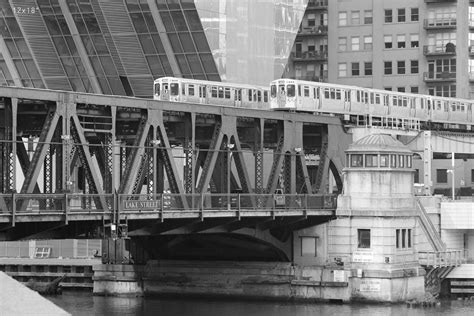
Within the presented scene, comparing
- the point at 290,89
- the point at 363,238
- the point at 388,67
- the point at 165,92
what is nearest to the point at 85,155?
the point at 363,238

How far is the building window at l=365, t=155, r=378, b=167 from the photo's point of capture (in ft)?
347

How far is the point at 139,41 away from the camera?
136000 mm

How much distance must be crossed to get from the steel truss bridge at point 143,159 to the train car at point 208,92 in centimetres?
496

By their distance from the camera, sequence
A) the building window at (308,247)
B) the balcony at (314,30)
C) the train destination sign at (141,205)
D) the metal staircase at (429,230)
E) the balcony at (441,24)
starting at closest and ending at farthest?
the train destination sign at (141,205)
the building window at (308,247)
the metal staircase at (429,230)
the balcony at (441,24)
the balcony at (314,30)

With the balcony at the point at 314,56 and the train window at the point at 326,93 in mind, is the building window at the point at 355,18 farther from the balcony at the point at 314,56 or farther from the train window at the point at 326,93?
the train window at the point at 326,93

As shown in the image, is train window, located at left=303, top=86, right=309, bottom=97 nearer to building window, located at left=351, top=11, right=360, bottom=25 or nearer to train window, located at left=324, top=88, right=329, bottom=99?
train window, located at left=324, top=88, right=329, bottom=99

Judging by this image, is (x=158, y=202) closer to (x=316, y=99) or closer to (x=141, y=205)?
(x=141, y=205)

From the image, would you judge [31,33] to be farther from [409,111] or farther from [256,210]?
[256,210]

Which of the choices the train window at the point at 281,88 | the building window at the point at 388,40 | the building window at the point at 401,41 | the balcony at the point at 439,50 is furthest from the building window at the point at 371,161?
the building window at the point at 388,40

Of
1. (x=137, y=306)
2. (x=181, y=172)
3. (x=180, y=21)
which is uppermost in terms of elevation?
(x=180, y=21)

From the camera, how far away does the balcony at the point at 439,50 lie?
6703 inches

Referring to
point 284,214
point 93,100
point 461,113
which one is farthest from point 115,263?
point 461,113

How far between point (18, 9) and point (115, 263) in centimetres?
3484

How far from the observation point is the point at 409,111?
135 m
